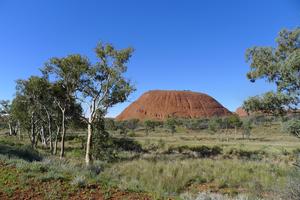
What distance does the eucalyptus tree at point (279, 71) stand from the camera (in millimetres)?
14220

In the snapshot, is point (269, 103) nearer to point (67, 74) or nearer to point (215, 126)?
point (67, 74)

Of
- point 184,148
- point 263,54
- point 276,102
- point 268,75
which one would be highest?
point 263,54

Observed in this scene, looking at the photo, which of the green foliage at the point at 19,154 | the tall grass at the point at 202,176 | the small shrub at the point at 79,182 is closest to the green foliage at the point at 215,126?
the tall grass at the point at 202,176

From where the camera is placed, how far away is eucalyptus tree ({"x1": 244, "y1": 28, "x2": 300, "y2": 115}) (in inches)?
560

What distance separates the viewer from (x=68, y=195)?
25.8 ft

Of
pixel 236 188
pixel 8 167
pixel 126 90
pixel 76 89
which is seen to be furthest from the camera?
pixel 76 89

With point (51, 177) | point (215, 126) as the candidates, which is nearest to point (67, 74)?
point (51, 177)

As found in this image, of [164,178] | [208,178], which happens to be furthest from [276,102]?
[164,178]

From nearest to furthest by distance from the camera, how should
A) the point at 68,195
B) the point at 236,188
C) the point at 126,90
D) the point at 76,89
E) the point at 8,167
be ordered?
1. the point at 68,195
2. the point at 8,167
3. the point at 236,188
4. the point at 126,90
5. the point at 76,89

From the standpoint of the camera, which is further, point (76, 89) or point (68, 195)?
point (76, 89)

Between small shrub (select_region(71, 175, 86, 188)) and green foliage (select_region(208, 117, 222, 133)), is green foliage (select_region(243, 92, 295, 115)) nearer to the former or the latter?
small shrub (select_region(71, 175, 86, 188))

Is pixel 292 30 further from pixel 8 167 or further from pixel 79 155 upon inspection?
pixel 79 155

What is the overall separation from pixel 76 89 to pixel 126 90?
462 cm

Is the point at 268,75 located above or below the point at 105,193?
above
